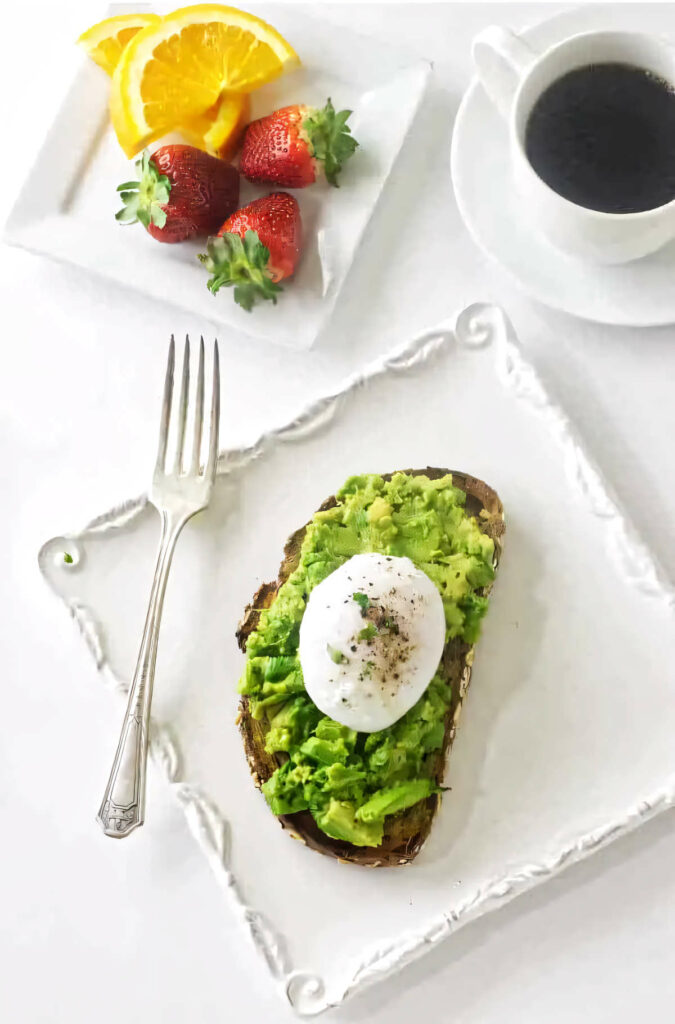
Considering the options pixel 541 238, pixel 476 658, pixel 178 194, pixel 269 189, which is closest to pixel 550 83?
pixel 541 238

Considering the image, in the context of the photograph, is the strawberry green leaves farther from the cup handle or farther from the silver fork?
the cup handle

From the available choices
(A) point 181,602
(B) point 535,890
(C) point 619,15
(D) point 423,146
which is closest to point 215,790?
(A) point 181,602

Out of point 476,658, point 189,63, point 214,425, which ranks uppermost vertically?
point 189,63

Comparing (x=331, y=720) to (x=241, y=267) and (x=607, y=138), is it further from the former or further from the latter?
(x=607, y=138)

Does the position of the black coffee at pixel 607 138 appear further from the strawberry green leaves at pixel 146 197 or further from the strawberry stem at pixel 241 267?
the strawberry green leaves at pixel 146 197

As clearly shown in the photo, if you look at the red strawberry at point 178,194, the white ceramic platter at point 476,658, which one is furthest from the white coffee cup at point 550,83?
the red strawberry at point 178,194
